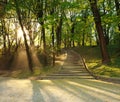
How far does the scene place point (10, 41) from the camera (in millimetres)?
31109

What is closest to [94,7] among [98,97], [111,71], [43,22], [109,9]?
[109,9]

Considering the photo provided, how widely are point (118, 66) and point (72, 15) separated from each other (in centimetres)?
2559

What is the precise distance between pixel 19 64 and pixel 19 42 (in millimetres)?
4100

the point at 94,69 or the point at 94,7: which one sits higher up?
the point at 94,7

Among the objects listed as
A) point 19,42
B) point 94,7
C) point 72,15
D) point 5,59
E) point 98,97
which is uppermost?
point 72,15

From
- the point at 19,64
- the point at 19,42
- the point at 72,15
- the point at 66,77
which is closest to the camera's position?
the point at 66,77

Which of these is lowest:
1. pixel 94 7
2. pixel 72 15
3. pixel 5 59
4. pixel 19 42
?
pixel 5 59

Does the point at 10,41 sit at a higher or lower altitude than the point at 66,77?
higher

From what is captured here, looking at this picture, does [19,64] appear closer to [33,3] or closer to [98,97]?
[33,3]

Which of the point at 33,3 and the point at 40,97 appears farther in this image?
the point at 33,3

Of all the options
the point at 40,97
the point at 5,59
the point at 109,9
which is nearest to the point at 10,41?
the point at 5,59

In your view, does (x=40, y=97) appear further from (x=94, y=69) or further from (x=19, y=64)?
(x=19, y=64)

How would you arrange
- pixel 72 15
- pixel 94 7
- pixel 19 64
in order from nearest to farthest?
pixel 94 7 → pixel 19 64 → pixel 72 15

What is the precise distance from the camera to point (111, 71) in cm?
1741
